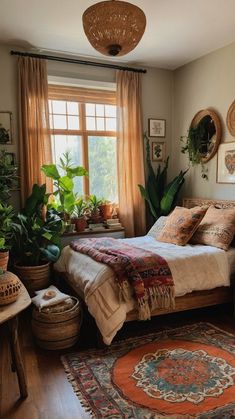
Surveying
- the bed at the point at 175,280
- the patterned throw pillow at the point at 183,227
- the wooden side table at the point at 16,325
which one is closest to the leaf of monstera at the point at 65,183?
the bed at the point at 175,280

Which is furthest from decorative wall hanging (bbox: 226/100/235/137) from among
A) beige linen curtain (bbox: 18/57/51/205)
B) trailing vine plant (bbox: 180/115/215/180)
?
beige linen curtain (bbox: 18/57/51/205)

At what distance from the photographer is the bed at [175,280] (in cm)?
251

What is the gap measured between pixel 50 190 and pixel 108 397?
2564 mm

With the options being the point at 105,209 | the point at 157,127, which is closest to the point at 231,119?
the point at 157,127

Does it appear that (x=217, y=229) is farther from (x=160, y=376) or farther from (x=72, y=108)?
(x=72, y=108)

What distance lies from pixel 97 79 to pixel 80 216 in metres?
1.82

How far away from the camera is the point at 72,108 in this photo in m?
4.29

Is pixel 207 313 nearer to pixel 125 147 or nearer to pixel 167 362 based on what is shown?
pixel 167 362

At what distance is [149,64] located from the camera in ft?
14.6

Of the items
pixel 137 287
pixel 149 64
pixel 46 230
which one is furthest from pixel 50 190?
pixel 149 64

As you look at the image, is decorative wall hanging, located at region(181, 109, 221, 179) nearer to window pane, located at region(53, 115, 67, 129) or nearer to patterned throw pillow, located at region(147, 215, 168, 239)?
patterned throw pillow, located at region(147, 215, 168, 239)

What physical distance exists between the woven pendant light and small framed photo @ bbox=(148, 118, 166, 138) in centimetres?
228

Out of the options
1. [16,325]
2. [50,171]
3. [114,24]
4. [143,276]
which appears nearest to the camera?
[16,325]

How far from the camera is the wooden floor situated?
187 centimetres
